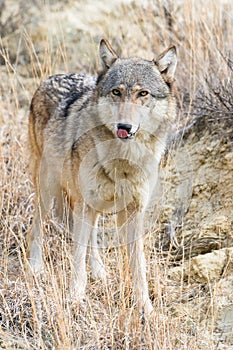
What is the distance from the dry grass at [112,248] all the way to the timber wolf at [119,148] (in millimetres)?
184

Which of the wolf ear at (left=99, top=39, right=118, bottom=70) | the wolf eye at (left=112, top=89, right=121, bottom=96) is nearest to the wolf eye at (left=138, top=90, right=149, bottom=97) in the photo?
the wolf eye at (left=112, top=89, right=121, bottom=96)

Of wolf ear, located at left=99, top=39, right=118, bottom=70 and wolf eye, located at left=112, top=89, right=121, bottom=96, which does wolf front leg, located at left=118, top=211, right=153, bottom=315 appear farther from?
wolf ear, located at left=99, top=39, right=118, bottom=70

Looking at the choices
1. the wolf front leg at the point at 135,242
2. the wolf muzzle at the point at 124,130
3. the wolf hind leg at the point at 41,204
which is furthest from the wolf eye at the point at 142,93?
the wolf hind leg at the point at 41,204

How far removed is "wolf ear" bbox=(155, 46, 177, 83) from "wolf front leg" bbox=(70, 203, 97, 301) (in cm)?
112

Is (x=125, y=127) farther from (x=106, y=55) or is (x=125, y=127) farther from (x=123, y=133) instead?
(x=106, y=55)

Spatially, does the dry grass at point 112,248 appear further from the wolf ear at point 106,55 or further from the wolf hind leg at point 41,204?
the wolf ear at point 106,55

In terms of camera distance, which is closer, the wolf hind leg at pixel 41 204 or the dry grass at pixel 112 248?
the dry grass at pixel 112 248

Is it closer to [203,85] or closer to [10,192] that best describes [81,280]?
[10,192]

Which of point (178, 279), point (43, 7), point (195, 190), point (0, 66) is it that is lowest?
point (178, 279)

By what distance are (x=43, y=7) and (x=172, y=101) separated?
5381mm

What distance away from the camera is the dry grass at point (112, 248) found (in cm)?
387

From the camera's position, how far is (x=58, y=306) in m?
3.64

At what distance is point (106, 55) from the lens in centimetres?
482

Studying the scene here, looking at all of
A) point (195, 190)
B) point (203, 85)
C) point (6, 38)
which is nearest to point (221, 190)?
point (195, 190)
